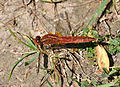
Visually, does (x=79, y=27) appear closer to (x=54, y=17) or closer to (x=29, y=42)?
(x=54, y=17)

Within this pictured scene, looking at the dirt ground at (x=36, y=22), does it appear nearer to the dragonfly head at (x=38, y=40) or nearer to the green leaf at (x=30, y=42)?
the green leaf at (x=30, y=42)

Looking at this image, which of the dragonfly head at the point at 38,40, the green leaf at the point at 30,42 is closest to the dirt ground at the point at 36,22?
the green leaf at the point at 30,42

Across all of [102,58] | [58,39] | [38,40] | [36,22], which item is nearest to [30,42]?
[38,40]

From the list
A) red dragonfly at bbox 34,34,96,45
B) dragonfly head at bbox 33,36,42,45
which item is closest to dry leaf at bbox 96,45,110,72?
red dragonfly at bbox 34,34,96,45

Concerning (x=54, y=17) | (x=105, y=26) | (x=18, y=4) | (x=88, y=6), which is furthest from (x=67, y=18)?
(x=18, y=4)

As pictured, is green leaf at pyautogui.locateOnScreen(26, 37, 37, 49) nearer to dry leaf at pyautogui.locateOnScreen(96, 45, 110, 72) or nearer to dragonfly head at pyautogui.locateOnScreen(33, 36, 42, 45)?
dragonfly head at pyautogui.locateOnScreen(33, 36, 42, 45)
